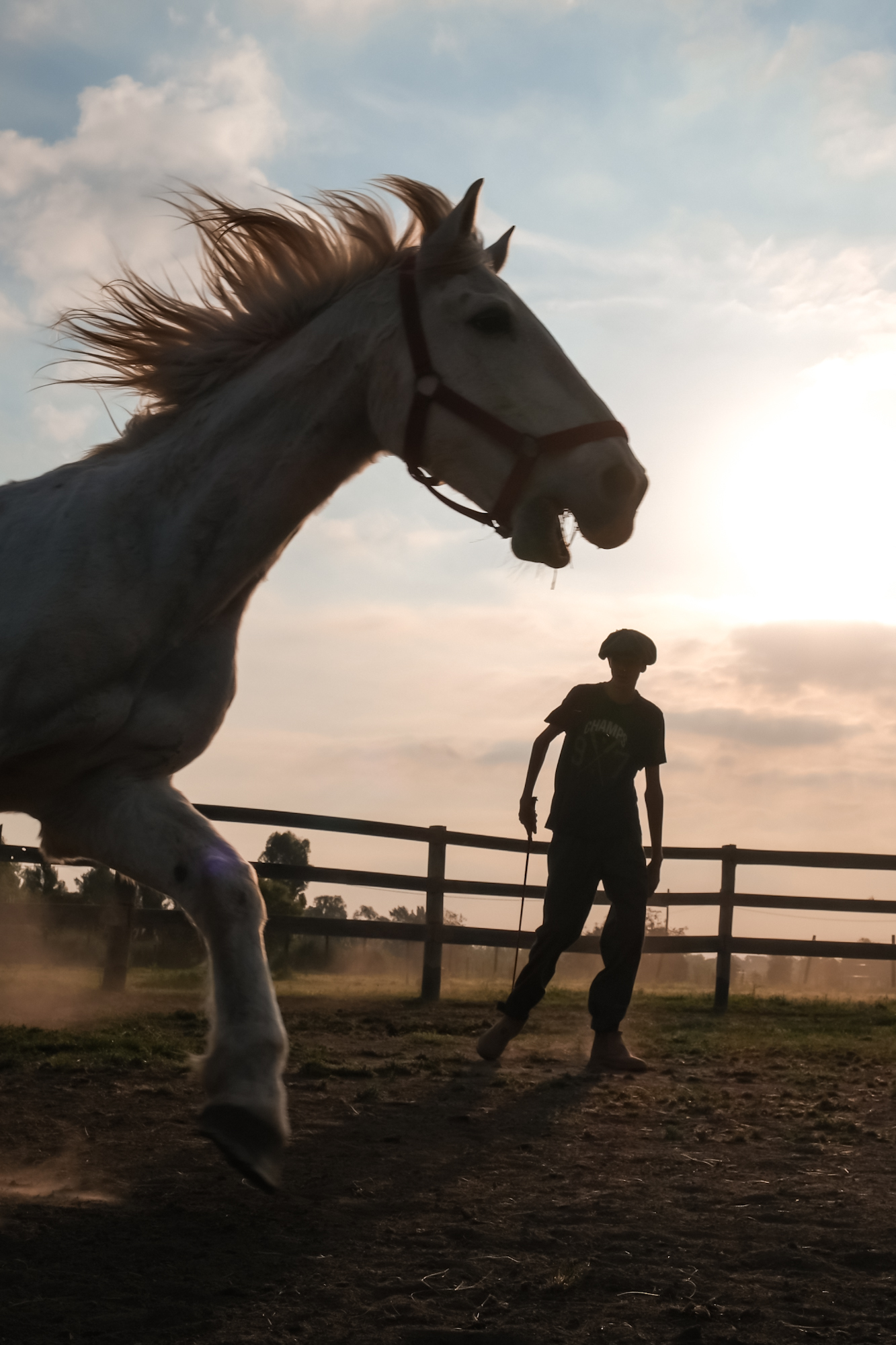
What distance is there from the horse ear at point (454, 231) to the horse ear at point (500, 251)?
0.17 metres

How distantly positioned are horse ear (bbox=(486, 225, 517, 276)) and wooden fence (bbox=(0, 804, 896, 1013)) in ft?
21.1

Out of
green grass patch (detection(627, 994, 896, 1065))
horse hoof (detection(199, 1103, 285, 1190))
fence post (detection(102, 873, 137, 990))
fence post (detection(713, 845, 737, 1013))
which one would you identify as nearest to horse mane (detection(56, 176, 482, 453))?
horse hoof (detection(199, 1103, 285, 1190))

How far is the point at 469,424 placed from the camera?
8.68ft

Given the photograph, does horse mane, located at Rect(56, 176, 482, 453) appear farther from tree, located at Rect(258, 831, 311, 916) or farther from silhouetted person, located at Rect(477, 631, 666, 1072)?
tree, located at Rect(258, 831, 311, 916)

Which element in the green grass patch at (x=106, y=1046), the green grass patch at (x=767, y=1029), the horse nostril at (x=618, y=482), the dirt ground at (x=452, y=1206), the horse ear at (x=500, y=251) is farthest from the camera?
the green grass patch at (x=767, y=1029)

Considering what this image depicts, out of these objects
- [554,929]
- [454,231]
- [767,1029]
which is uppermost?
[454,231]

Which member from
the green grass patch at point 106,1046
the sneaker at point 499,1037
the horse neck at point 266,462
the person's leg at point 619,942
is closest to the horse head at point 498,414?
the horse neck at point 266,462

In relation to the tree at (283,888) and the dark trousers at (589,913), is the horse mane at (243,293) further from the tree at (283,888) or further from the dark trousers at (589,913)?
the tree at (283,888)

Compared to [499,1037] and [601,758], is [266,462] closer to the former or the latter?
[601,758]

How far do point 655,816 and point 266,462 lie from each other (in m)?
3.63

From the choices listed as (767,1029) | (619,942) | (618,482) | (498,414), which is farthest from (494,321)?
(767,1029)

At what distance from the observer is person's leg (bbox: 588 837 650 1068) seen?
18.1ft

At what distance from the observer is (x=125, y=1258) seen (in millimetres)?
2449

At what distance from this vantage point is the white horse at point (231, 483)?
2.57m
